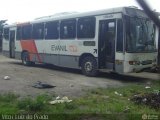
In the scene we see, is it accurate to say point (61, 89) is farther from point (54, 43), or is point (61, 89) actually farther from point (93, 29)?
point (54, 43)

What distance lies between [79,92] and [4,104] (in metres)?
2.72

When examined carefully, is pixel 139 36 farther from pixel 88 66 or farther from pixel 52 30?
pixel 52 30

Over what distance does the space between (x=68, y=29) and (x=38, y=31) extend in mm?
3147

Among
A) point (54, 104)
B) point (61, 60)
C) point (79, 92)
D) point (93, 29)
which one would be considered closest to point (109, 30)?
point (93, 29)

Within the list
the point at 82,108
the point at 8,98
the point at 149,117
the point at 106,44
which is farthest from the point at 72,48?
the point at 149,117

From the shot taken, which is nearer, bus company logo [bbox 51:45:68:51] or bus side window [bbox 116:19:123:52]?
bus side window [bbox 116:19:123:52]

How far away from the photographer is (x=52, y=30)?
54.0 ft

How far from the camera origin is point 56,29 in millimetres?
16125

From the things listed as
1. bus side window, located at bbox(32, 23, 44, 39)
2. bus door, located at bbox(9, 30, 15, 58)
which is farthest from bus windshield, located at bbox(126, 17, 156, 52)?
bus door, located at bbox(9, 30, 15, 58)

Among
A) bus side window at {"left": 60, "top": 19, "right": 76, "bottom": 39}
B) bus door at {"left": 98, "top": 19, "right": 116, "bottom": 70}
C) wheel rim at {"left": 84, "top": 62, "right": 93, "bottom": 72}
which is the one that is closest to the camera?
bus door at {"left": 98, "top": 19, "right": 116, "bottom": 70}

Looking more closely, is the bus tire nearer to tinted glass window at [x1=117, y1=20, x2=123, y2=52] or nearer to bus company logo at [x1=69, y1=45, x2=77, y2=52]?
bus company logo at [x1=69, y1=45, x2=77, y2=52]

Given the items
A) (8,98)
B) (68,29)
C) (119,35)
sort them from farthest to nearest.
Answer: (68,29) → (119,35) → (8,98)

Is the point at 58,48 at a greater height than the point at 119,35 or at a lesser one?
lesser

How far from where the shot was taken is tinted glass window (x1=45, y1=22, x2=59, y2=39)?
52.9 ft
